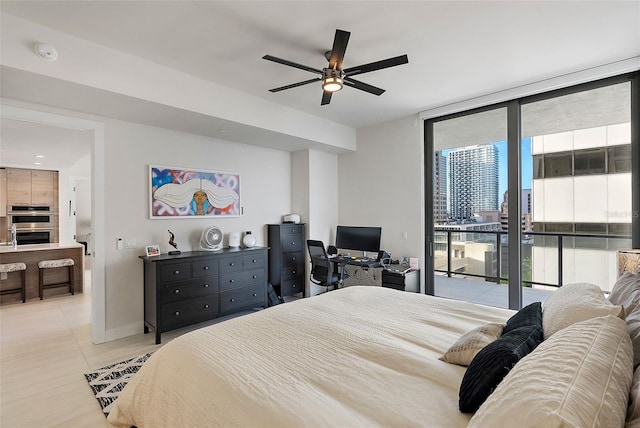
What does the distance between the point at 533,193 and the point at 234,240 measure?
4.01 m

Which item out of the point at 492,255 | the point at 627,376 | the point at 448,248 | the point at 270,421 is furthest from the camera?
the point at 448,248

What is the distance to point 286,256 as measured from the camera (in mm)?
4949

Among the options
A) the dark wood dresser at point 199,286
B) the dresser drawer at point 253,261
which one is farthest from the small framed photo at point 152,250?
the dresser drawer at point 253,261

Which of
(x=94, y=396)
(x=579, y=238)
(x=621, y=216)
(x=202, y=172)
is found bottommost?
(x=94, y=396)

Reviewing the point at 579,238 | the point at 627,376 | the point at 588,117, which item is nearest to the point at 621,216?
the point at 579,238

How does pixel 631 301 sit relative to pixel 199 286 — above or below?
above

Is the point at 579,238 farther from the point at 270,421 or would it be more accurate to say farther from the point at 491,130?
the point at 270,421

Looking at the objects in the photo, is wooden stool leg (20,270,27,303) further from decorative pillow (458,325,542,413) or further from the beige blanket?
decorative pillow (458,325,542,413)

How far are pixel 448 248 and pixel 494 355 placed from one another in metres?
3.87

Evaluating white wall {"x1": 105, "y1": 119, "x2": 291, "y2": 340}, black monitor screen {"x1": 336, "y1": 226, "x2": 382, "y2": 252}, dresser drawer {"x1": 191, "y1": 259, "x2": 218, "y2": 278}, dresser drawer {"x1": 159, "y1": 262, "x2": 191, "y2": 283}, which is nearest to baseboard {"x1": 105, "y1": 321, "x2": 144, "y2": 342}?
white wall {"x1": 105, "y1": 119, "x2": 291, "y2": 340}

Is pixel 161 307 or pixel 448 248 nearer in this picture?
pixel 161 307

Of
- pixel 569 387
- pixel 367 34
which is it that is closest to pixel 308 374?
pixel 569 387

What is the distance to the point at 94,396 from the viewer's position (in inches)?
94.3

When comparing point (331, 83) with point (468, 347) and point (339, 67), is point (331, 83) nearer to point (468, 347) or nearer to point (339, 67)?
point (339, 67)
